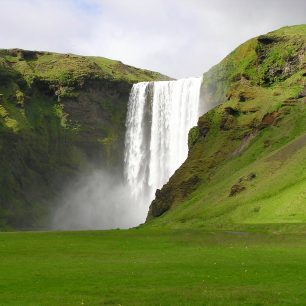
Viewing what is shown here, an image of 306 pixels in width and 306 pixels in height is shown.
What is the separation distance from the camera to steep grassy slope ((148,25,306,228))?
9188 centimetres

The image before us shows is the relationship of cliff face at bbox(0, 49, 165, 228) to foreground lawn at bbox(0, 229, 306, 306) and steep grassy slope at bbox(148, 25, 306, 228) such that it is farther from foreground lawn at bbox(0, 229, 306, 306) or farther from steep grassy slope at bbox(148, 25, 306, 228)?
foreground lawn at bbox(0, 229, 306, 306)

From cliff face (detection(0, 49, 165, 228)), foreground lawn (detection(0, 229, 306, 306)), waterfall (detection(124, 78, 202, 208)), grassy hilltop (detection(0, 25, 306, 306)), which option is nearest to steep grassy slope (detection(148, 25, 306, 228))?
grassy hilltop (detection(0, 25, 306, 306))

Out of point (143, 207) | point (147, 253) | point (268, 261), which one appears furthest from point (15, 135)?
point (268, 261)

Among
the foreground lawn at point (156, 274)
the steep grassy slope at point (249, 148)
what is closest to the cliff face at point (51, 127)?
the steep grassy slope at point (249, 148)

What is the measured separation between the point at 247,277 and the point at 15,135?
138m

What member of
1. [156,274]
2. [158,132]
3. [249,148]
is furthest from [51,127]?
[156,274]

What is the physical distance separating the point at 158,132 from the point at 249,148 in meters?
43.7

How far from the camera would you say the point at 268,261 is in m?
Answer: 40.3

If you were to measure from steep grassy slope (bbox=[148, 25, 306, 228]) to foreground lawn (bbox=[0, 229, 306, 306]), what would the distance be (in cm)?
3260

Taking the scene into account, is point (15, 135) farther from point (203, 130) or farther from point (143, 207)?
point (203, 130)

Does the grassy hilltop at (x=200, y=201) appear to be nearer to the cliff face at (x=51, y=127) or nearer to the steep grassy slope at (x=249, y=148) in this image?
the steep grassy slope at (x=249, y=148)

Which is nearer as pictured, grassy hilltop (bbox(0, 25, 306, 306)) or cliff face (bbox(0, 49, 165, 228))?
grassy hilltop (bbox(0, 25, 306, 306))

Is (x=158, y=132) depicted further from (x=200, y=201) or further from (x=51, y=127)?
(x=200, y=201)

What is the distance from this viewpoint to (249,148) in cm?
11962
